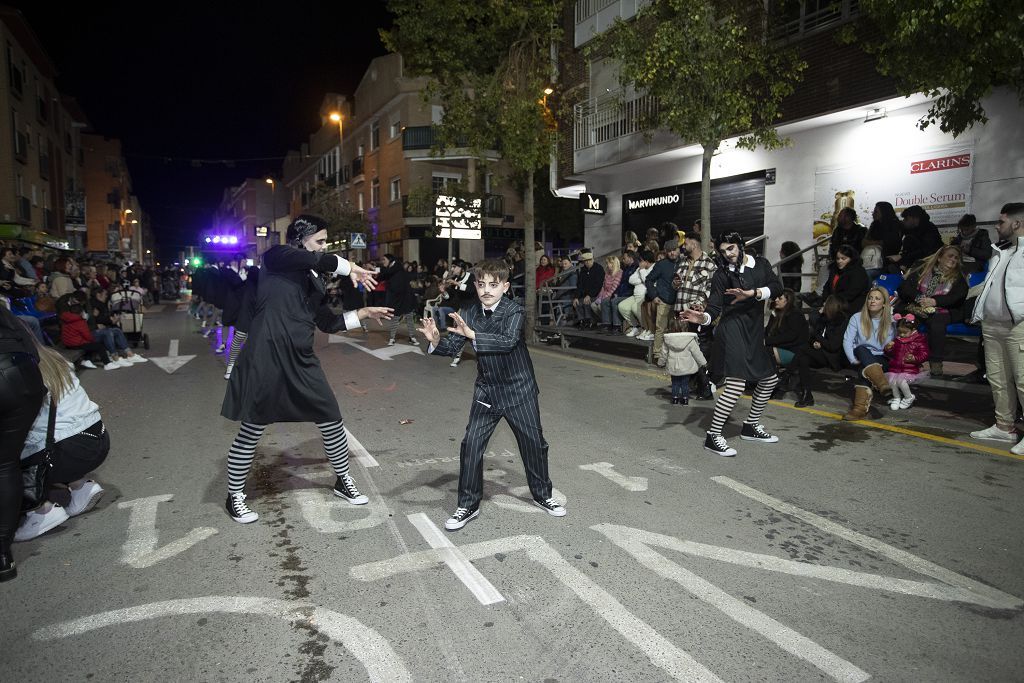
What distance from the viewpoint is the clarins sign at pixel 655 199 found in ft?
61.8

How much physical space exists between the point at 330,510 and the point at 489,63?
46.5 feet

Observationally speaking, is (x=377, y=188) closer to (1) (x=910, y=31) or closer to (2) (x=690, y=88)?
(2) (x=690, y=88)

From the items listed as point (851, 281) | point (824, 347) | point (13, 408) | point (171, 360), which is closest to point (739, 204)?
point (851, 281)

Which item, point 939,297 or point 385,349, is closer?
point 939,297

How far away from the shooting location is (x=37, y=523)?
4191 millimetres

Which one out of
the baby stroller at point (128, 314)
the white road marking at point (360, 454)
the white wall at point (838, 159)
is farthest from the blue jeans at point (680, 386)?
the baby stroller at point (128, 314)

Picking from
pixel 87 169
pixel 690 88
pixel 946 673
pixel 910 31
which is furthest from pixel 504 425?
pixel 87 169

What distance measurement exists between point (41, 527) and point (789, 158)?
51.4ft

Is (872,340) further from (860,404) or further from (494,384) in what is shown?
(494,384)

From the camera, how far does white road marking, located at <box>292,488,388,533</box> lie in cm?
436

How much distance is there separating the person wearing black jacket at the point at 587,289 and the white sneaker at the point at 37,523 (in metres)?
12.0

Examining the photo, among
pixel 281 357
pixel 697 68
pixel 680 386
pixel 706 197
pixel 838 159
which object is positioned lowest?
pixel 680 386

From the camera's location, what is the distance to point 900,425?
707cm

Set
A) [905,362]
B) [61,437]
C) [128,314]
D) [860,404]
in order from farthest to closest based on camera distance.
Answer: [128,314]
[905,362]
[860,404]
[61,437]
